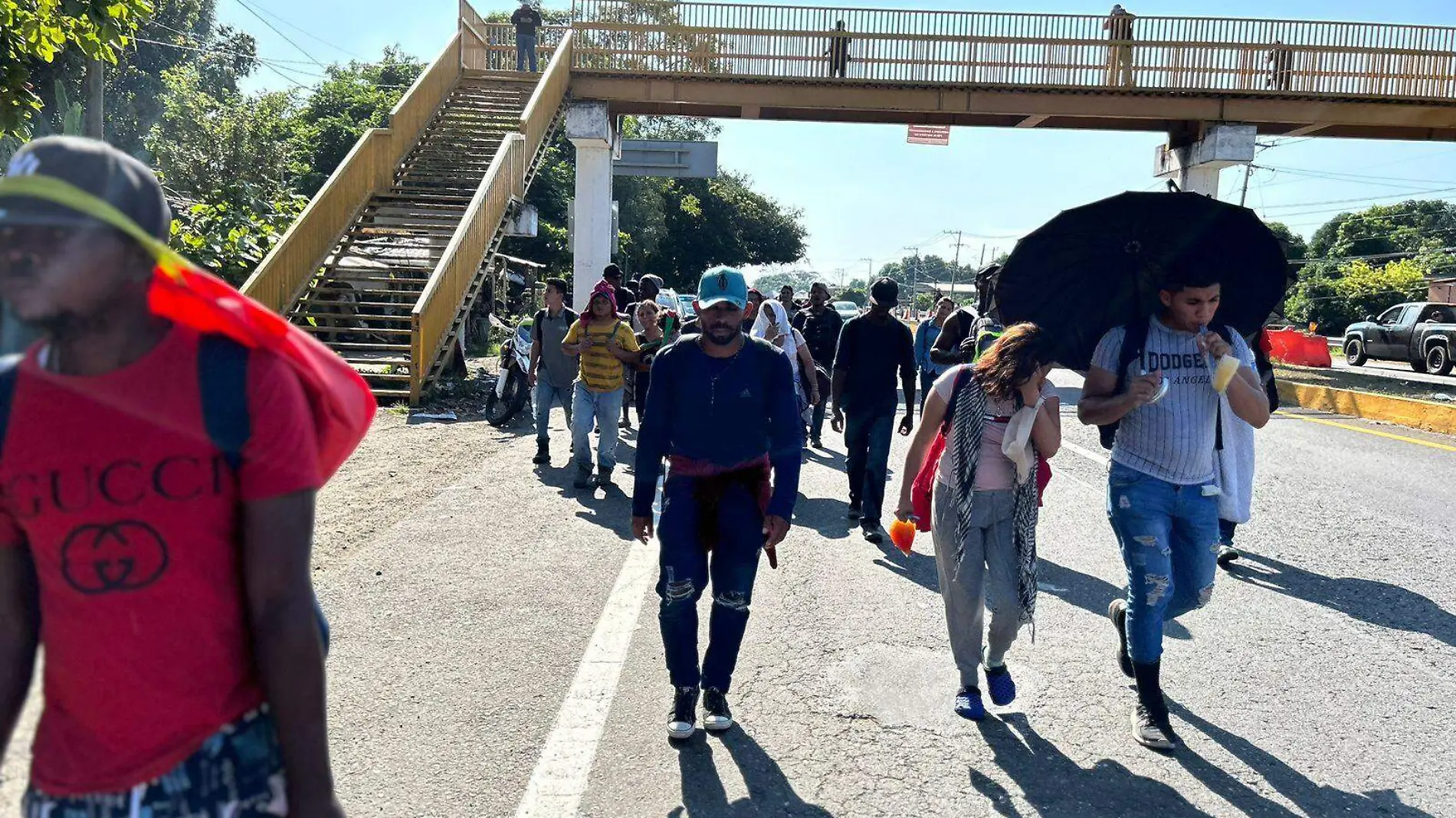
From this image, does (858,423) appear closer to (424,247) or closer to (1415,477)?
(1415,477)

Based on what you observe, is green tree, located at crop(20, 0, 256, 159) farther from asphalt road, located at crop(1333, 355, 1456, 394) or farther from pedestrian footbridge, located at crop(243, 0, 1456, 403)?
asphalt road, located at crop(1333, 355, 1456, 394)

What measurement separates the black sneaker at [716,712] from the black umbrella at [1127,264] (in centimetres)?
187

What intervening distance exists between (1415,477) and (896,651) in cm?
814

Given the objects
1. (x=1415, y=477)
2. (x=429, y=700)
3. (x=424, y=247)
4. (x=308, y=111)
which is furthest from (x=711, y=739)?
(x=308, y=111)

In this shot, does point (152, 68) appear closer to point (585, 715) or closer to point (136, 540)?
point (585, 715)

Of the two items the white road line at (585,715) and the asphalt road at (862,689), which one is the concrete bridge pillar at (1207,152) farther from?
the white road line at (585,715)

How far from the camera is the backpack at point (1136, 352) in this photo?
13.5 ft

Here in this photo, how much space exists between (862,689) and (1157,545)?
1.34 meters

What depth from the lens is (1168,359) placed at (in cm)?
411

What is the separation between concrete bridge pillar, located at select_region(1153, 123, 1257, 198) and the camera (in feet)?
67.8

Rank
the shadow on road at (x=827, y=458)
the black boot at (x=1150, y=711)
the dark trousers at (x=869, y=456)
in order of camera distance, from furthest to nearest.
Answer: the shadow on road at (x=827, y=458) < the dark trousers at (x=869, y=456) < the black boot at (x=1150, y=711)

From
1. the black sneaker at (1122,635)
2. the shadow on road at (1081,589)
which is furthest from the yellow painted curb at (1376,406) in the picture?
the black sneaker at (1122,635)

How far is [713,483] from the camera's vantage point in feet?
13.4

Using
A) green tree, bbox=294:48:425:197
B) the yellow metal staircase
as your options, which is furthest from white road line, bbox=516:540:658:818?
green tree, bbox=294:48:425:197
